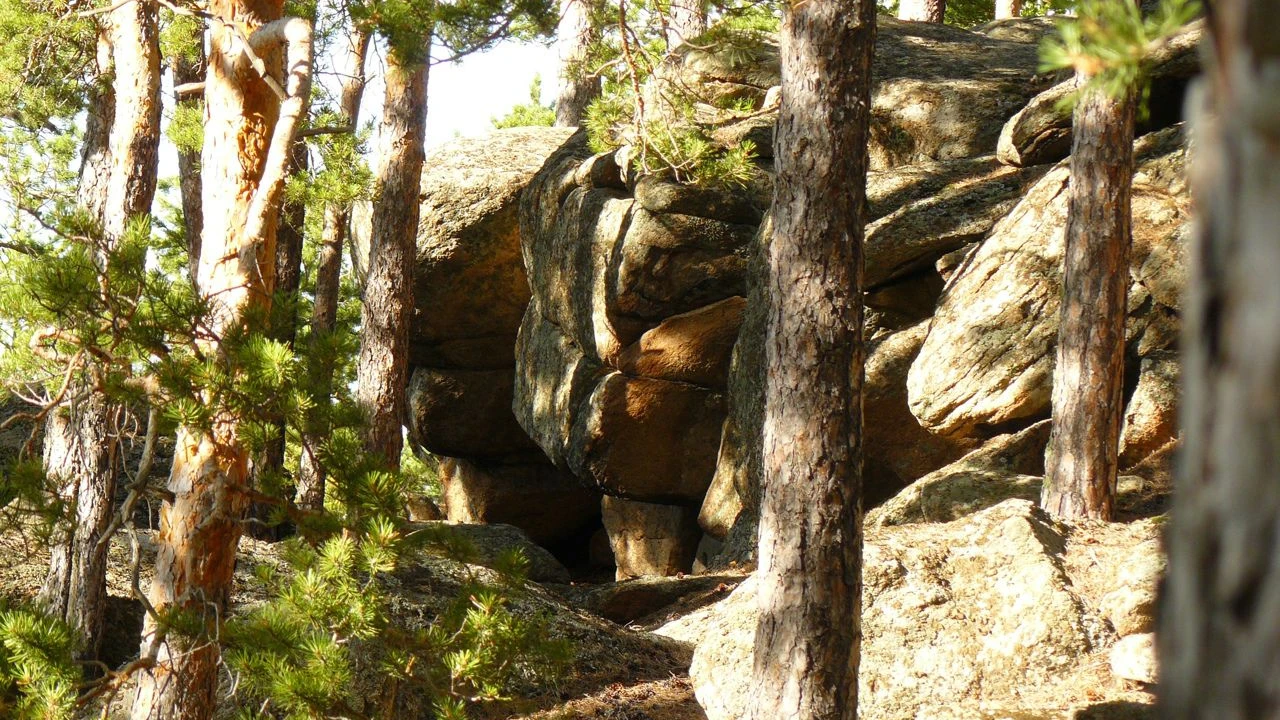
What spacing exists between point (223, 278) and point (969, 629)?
4431 mm

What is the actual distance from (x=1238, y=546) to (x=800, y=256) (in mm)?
4467

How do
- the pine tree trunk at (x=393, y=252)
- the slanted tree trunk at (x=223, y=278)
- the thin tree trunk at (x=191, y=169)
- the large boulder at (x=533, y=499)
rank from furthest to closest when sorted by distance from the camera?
the large boulder at (x=533, y=499)
the thin tree trunk at (x=191, y=169)
the pine tree trunk at (x=393, y=252)
the slanted tree trunk at (x=223, y=278)

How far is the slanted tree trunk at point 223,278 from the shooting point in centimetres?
507

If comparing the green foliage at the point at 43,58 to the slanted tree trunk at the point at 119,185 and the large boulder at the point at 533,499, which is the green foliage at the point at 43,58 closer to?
the slanted tree trunk at the point at 119,185

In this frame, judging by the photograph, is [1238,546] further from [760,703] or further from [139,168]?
[139,168]

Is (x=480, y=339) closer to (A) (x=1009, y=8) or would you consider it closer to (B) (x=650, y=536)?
(B) (x=650, y=536)

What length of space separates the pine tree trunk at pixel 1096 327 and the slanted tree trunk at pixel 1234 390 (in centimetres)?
700

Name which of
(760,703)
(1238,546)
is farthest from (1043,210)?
(1238,546)

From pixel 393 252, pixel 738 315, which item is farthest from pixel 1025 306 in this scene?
pixel 393 252

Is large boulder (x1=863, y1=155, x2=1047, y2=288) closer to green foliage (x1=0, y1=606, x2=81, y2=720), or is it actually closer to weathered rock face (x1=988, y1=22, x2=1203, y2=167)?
weathered rock face (x1=988, y1=22, x2=1203, y2=167)

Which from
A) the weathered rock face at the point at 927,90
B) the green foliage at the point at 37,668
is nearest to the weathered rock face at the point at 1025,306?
the weathered rock face at the point at 927,90

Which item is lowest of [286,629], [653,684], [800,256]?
[653,684]

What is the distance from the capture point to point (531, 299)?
15180 millimetres

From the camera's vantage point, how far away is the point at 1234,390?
92 cm
